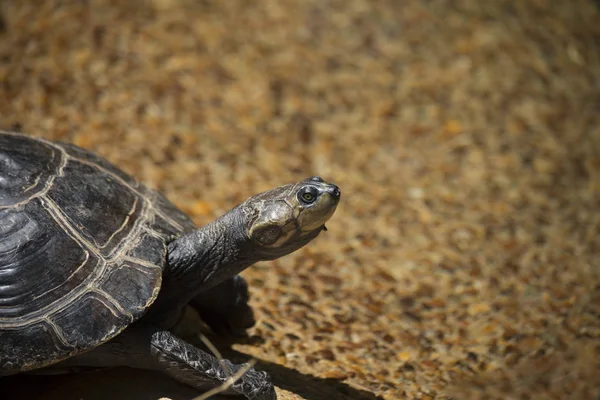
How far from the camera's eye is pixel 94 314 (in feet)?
9.25

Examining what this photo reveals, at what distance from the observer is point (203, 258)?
3.18 meters

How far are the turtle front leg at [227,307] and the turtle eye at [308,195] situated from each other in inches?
35.0

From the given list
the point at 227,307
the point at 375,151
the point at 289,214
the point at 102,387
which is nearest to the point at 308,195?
the point at 289,214

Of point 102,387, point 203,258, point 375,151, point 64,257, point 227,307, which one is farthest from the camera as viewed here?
point 375,151

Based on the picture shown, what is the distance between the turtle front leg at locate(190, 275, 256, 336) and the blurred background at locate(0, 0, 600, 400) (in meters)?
0.11

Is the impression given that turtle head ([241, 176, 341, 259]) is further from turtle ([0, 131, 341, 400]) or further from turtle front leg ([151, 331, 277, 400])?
turtle front leg ([151, 331, 277, 400])

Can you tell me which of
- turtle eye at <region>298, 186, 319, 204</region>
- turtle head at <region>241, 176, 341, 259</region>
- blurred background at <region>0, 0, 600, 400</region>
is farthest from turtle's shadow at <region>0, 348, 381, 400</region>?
turtle eye at <region>298, 186, 319, 204</region>

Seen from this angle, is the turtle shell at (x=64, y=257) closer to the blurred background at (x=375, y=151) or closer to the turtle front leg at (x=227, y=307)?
the blurred background at (x=375, y=151)

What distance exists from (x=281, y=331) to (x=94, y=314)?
4.26 feet

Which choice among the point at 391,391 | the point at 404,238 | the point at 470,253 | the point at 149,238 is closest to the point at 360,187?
the point at 404,238

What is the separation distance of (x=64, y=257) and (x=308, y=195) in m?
1.07

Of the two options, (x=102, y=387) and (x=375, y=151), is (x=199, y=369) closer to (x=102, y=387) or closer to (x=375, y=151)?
(x=102, y=387)

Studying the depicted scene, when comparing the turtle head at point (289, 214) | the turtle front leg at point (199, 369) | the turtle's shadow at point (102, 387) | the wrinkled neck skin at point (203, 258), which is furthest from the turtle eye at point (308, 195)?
the turtle's shadow at point (102, 387)

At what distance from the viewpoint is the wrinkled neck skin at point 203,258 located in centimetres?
315
